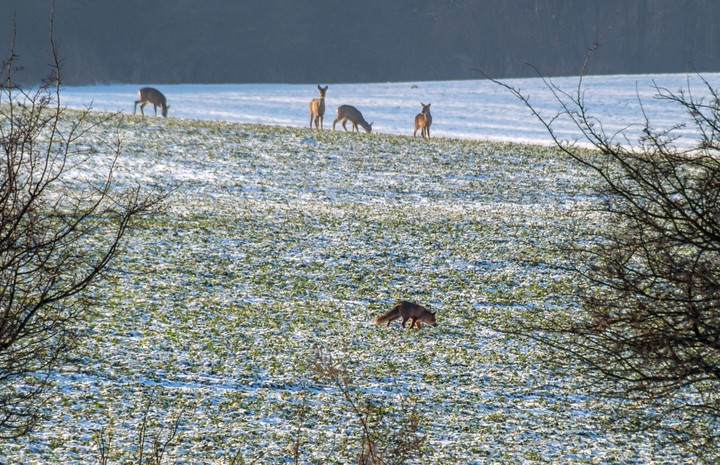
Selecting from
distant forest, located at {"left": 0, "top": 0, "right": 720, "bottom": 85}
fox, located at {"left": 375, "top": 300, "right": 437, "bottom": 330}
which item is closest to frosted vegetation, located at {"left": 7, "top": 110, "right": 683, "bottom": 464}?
fox, located at {"left": 375, "top": 300, "right": 437, "bottom": 330}

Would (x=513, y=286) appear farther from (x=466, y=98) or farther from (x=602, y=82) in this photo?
(x=602, y=82)

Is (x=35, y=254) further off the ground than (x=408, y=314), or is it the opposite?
(x=35, y=254)

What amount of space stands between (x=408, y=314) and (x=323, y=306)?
6.83 ft

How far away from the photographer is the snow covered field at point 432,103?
51875 millimetres

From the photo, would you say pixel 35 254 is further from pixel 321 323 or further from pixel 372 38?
pixel 372 38

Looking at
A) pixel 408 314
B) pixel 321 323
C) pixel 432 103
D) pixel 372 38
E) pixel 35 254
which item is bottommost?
pixel 321 323

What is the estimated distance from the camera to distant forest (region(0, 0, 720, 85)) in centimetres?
9469

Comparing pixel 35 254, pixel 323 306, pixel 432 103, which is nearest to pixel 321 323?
pixel 323 306

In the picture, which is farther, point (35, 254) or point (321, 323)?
point (321, 323)

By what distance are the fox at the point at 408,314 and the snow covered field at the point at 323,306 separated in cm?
22

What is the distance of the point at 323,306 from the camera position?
50.3ft

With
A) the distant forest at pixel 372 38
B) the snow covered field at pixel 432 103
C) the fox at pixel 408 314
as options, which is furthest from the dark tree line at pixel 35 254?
the distant forest at pixel 372 38

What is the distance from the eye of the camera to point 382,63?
104 meters

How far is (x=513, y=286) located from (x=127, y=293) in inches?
308
